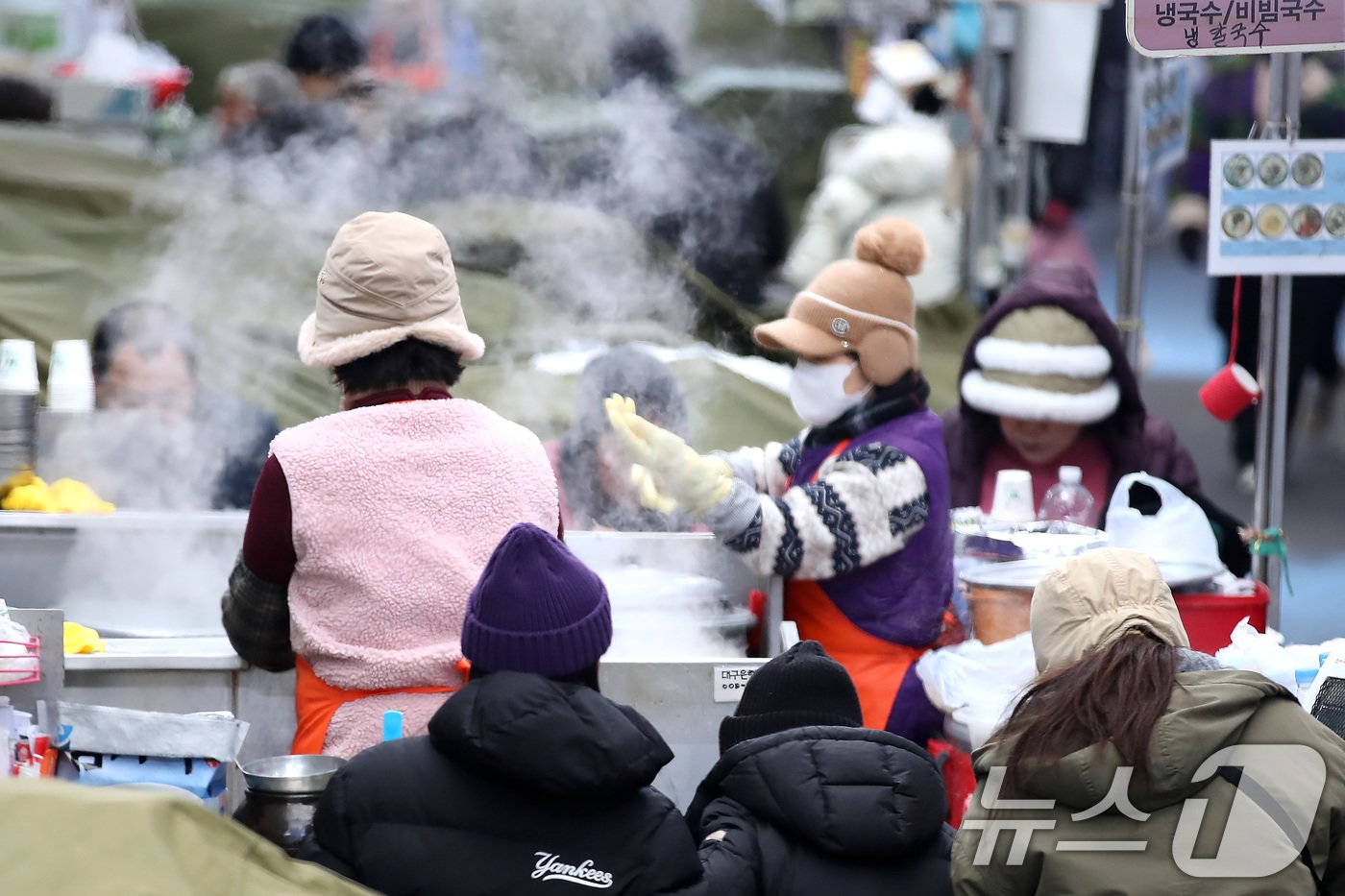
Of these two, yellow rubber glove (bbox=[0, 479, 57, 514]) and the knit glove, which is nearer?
the knit glove

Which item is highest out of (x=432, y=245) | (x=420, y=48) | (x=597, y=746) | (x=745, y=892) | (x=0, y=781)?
(x=420, y=48)

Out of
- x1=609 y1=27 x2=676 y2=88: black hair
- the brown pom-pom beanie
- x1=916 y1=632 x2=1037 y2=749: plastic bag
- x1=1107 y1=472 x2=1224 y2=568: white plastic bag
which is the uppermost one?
x1=609 y1=27 x2=676 y2=88: black hair

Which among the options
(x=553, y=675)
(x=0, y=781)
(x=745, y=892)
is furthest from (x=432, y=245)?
(x=0, y=781)

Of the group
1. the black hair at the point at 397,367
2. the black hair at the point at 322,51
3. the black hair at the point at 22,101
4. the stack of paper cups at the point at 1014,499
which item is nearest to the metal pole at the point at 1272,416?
the stack of paper cups at the point at 1014,499

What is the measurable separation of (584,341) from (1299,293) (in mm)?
4405

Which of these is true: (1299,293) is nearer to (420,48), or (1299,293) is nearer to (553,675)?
(420,48)

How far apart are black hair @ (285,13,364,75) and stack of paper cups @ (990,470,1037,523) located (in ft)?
11.6

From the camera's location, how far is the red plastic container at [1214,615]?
3.91m

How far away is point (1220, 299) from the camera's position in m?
8.43

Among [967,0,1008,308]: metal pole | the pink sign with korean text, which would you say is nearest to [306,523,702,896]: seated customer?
the pink sign with korean text

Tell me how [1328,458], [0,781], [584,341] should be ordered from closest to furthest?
[0,781], [584,341], [1328,458]

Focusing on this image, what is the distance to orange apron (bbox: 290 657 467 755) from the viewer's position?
2.86 metres

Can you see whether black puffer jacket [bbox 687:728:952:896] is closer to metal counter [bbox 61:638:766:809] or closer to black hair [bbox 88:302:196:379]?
metal counter [bbox 61:638:766:809]

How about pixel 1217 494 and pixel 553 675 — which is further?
pixel 1217 494
